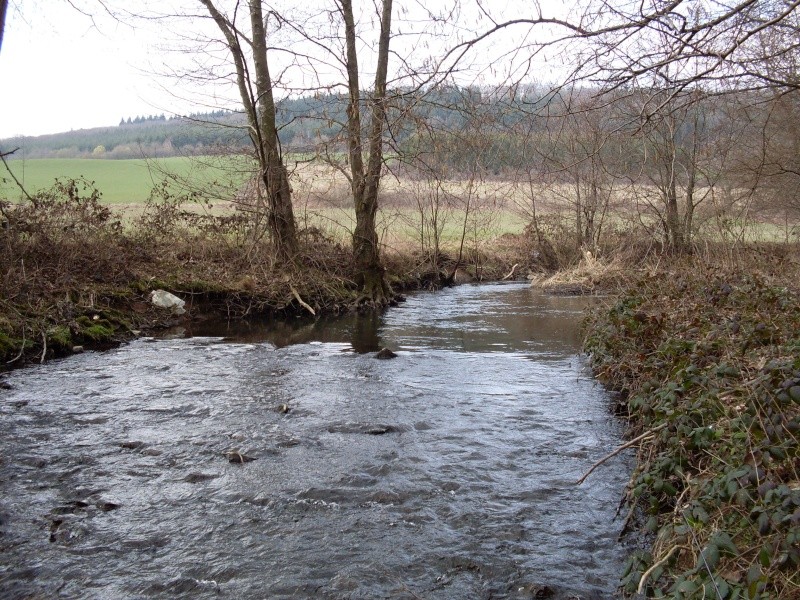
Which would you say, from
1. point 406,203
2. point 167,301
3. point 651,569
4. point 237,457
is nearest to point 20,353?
point 167,301

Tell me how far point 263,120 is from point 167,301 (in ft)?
15.2

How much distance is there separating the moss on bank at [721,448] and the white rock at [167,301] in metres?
8.97

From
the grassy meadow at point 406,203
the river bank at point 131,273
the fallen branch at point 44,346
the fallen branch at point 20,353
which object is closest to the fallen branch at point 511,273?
the grassy meadow at point 406,203

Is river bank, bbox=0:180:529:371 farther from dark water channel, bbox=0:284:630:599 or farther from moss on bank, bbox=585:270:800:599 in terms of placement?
moss on bank, bbox=585:270:800:599

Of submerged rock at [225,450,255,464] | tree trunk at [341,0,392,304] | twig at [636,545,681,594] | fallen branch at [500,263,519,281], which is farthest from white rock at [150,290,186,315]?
fallen branch at [500,263,519,281]

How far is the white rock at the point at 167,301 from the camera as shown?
43.3 ft

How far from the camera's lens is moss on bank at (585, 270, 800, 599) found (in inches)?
118

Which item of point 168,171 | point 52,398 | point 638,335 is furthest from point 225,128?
point 638,335

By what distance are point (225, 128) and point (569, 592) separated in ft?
47.7

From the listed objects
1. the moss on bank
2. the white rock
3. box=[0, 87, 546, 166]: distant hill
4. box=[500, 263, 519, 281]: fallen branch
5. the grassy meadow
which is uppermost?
box=[0, 87, 546, 166]: distant hill

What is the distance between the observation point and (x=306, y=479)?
5.58 m

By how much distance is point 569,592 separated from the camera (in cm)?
393

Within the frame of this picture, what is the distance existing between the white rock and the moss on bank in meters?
8.97

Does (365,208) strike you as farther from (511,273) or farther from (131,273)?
(511,273)
